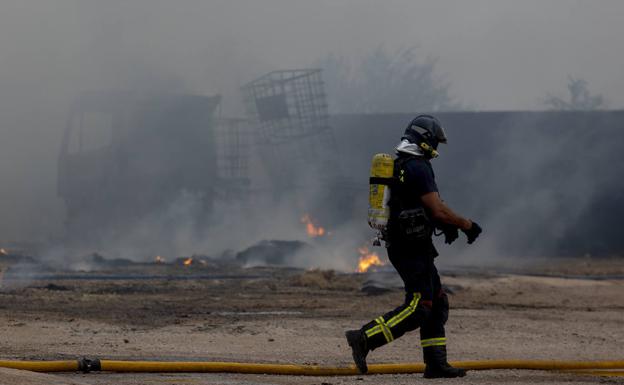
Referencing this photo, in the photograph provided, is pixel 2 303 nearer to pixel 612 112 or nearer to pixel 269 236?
pixel 269 236

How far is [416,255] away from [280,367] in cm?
94

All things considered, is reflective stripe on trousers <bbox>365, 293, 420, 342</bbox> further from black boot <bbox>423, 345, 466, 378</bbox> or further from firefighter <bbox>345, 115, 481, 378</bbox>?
black boot <bbox>423, 345, 466, 378</bbox>

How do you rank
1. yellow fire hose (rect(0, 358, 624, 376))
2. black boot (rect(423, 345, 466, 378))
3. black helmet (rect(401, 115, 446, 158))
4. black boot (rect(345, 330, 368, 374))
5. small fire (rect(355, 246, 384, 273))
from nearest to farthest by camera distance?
yellow fire hose (rect(0, 358, 624, 376)) < black boot (rect(345, 330, 368, 374)) < black boot (rect(423, 345, 466, 378)) < black helmet (rect(401, 115, 446, 158)) < small fire (rect(355, 246, 384, 273))

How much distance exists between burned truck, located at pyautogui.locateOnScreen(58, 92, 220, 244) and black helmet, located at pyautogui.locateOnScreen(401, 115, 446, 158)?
16196mm

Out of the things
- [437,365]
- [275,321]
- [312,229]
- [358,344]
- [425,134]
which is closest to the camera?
[358,344]

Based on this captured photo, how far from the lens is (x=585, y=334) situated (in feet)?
28.3

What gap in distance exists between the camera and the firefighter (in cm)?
567

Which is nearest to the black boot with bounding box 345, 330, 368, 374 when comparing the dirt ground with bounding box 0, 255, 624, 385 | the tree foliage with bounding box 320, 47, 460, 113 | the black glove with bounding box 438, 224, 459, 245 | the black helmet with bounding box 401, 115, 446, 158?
the dirt ground with bounding box 0, 255, 624, 385

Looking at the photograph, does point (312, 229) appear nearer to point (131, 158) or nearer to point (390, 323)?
point (131, 158)

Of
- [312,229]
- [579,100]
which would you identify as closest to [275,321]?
[312,229]

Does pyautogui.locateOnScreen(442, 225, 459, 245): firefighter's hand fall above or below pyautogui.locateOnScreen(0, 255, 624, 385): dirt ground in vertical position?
above

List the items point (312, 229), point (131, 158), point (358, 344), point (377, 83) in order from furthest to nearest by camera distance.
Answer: point (377, 83), point (312, 229), point (131, 158), point (358, 344)

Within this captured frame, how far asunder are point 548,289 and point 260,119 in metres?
11.1

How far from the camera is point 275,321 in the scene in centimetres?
882
